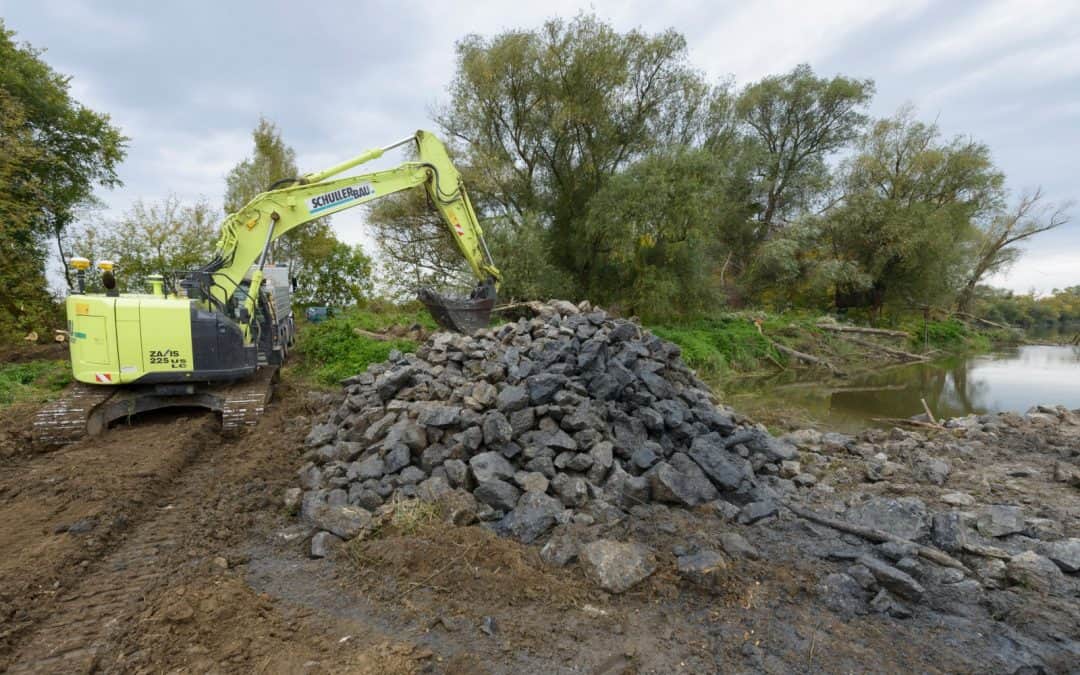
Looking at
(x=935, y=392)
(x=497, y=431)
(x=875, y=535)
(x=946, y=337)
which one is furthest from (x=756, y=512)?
(x=946, y=337)

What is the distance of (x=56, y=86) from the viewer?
41.3 ft

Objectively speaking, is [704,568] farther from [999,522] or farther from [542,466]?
[999,522]

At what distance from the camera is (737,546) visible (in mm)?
3771

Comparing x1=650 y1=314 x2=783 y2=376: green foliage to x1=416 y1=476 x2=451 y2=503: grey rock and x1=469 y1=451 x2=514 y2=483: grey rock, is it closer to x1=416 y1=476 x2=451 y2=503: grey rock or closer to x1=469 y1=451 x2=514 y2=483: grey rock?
x1=469 y1=451 x2=514 y2=483: grey rock

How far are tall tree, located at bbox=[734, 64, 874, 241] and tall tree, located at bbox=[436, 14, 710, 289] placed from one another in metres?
8.49

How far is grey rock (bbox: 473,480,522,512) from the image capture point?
428 cm

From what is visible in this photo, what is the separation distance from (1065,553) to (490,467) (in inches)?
170

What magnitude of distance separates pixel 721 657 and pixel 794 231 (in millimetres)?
22956

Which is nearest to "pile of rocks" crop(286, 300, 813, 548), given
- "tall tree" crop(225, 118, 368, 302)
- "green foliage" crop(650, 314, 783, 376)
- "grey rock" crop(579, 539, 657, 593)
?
"grey rock" crop(579, 539, 657, 593)

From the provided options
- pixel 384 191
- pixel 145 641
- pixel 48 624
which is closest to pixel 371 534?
pixel 145 641

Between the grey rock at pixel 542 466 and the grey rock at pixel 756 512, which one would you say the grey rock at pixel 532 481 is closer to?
the grey rock at pixel 542 466

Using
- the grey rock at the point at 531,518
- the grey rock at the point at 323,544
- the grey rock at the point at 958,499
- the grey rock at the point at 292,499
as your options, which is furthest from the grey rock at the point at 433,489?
the grey rock at the point at 958,499

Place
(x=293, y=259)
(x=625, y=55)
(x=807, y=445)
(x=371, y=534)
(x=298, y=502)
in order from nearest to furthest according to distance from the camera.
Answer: (x=371, y=534) → (x=298, y=502) → (x=807, y=445) → (x=625, y=55) → (x=293, y=259)

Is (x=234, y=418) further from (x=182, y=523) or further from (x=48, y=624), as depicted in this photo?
(x=48, y=624)
